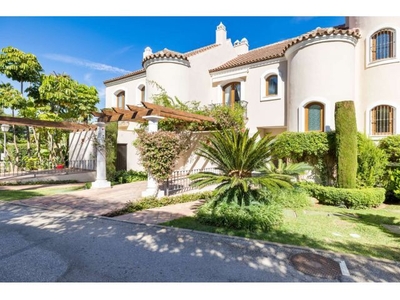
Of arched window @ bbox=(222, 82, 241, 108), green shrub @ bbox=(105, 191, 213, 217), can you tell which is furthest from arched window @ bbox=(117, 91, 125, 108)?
green shrub @ bbox=(105, 191, 213, 217)

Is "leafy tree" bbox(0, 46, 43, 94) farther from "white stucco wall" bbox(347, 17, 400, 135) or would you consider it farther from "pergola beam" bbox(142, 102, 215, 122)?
"white stucco wall" bbox(347, 17, 400, 135)

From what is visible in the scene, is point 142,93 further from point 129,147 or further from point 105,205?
point 105,205

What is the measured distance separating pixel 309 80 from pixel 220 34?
1036 centimetres

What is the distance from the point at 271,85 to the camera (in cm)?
1555

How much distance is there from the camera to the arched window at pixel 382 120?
11.8m

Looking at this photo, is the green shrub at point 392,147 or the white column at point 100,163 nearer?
the green shrub at point 392,147

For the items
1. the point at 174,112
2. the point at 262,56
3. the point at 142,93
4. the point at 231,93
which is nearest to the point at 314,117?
the point at 262,56

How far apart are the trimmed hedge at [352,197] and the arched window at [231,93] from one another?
9.51 meters

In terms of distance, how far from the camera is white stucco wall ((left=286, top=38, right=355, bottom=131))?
40.2 feet

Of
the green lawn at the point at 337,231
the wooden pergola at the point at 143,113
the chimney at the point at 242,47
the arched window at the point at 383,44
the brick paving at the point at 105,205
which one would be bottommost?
the green lawn at the point at 337,231

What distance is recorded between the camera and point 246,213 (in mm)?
6395

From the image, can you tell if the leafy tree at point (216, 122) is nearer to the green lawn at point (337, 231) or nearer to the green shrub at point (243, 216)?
the green lawn at point (337, 231)

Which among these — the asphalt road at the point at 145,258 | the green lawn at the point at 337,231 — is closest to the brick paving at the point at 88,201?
the asphalt road at the point at 145,258
